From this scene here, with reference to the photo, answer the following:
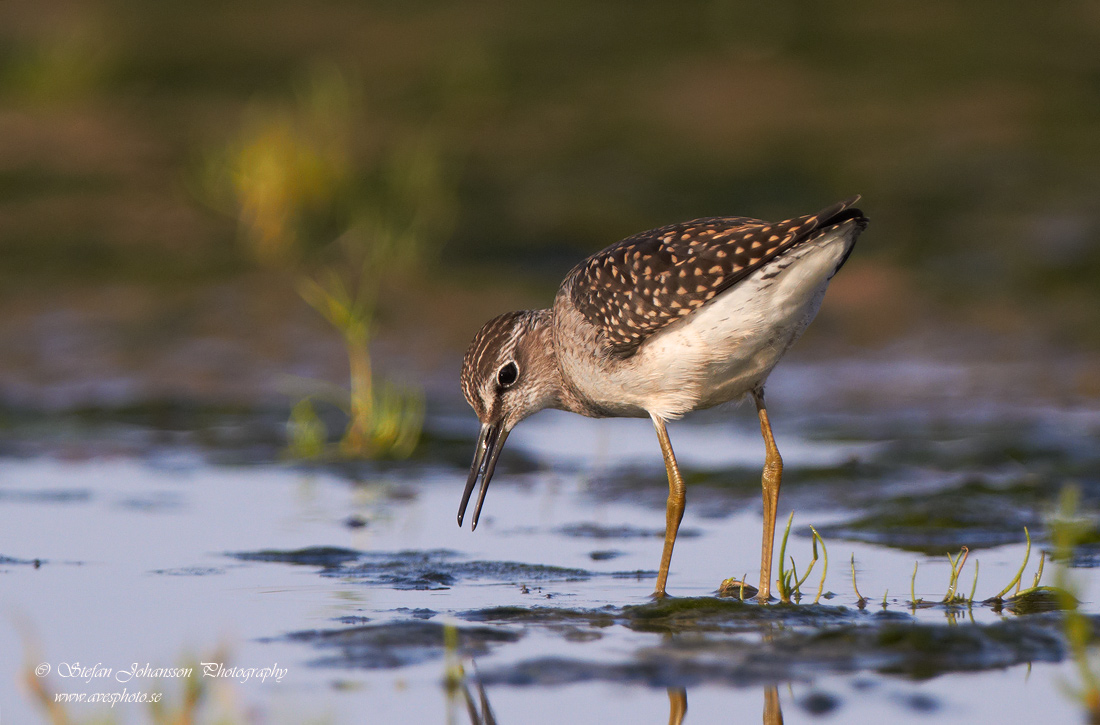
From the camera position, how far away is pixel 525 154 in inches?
660

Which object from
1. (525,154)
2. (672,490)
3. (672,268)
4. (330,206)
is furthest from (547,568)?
(525,154)

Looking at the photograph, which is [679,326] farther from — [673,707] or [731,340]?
[673,707]

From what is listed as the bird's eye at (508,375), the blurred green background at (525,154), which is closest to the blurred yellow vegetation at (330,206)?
the blurred green background at (525,154)

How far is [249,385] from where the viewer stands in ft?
39.7

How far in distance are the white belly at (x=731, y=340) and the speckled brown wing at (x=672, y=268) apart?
0.07 meters

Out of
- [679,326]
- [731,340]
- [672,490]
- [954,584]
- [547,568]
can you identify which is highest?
[679,326]

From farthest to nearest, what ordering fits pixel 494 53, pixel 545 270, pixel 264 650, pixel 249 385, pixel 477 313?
pixel 494 53, pixel 545 270, pixel 477 313, pixel 249 385, pixel 264 650

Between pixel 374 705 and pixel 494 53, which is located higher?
pixel 494 53

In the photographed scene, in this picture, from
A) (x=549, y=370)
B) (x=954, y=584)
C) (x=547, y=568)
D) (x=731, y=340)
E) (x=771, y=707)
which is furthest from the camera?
(x=549, y=370)

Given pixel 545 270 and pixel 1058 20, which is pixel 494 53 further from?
pixel 1058 20

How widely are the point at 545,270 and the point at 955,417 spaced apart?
4841mm

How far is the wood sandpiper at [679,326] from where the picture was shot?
21.8ft

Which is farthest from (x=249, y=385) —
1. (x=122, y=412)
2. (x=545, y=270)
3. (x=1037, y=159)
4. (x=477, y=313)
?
(x=1037, y=159)

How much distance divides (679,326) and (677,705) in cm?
242
